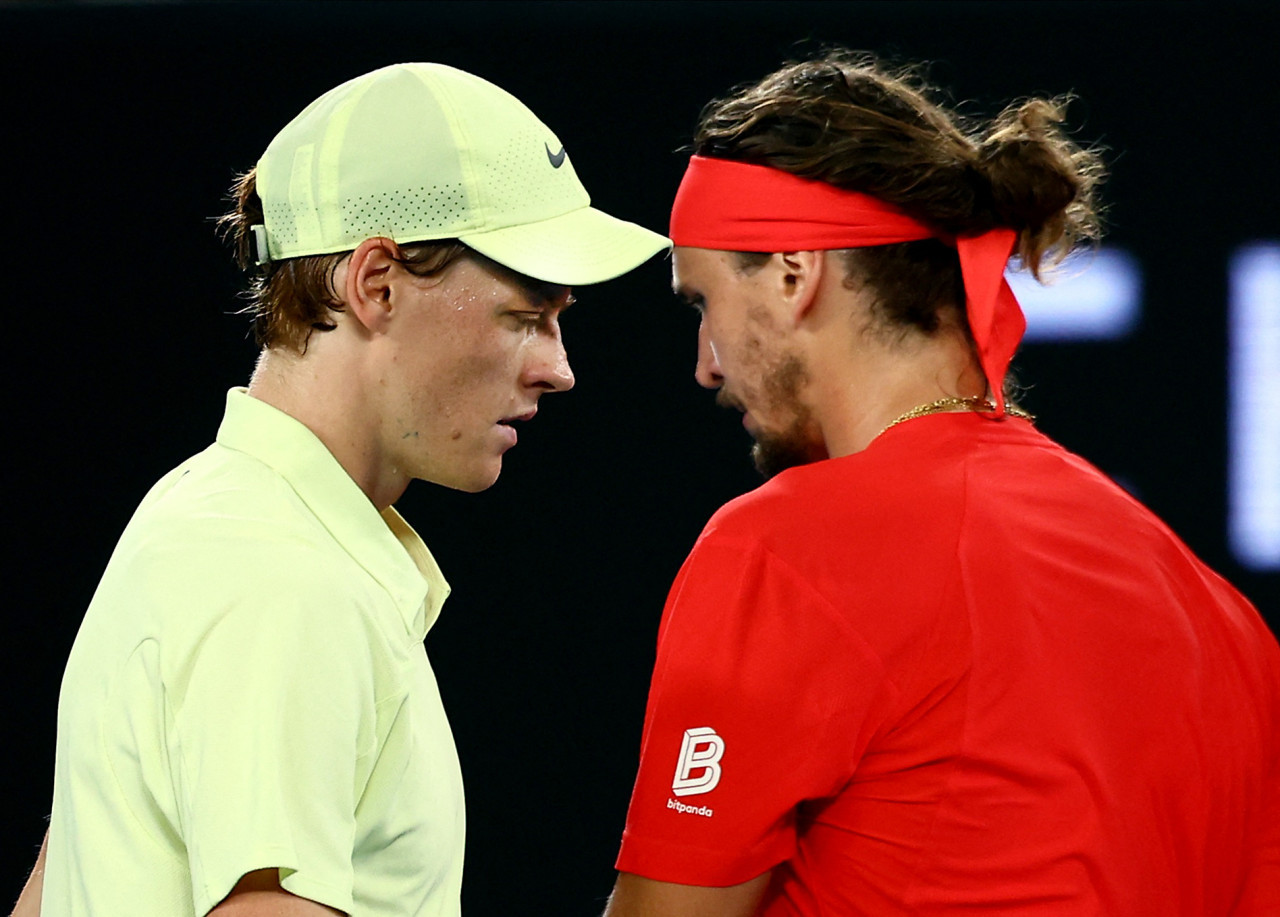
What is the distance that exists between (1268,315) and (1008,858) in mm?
2095

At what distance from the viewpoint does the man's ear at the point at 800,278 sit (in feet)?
4.80

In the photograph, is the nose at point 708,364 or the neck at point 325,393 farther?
the nose at point 708,364

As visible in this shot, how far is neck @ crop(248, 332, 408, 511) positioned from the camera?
51.6 inches

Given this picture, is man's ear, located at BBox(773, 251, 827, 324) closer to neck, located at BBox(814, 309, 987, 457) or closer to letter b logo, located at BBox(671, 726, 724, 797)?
neck, located at BBox(814, 309, 987, 457)

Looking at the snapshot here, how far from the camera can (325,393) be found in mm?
1313

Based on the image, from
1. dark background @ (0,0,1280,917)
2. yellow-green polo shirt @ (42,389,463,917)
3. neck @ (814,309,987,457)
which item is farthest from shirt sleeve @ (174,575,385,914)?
dark background @ (0,0,1280,917)

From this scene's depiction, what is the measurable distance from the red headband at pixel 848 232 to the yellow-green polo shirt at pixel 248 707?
51cm

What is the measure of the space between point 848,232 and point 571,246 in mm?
289

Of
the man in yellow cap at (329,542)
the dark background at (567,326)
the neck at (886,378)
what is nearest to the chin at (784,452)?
the neck at (886,378)

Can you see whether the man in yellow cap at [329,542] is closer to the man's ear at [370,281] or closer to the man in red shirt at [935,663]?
the man's ear at [370,281]

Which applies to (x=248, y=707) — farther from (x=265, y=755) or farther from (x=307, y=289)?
(x=307, y=289)

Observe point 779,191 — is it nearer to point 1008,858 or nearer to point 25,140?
point 1008,858

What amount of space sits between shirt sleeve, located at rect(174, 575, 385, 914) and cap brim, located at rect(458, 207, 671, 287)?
1.32 feet

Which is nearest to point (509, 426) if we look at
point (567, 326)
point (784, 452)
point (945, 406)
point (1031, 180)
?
point (784, 452)
